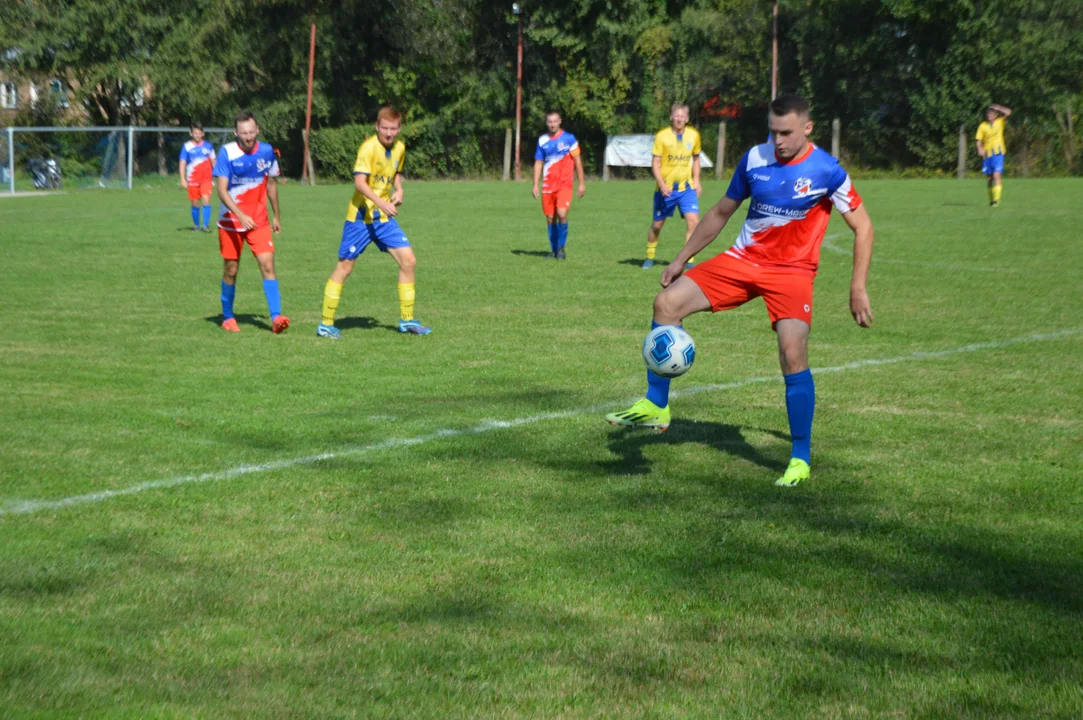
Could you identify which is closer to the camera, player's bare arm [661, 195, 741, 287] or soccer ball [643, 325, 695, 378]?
soccer ball [643, 325, 695, 378]

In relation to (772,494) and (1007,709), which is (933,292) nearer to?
(772,494)

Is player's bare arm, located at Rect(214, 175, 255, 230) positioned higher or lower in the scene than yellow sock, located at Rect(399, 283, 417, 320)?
higher

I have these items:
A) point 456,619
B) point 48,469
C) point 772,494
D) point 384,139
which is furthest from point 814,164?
point 384,139

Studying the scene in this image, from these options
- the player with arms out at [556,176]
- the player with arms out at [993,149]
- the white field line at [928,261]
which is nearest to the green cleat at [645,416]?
the white field line at [928,261]

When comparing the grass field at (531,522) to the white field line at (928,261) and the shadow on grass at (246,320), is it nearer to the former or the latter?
the shadow on grass at (246,320)

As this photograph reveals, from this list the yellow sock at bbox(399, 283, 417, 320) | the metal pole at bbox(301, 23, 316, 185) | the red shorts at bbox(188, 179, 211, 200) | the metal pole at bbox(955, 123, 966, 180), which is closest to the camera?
the yellow sock at bbox(399, 283, 417, 320)

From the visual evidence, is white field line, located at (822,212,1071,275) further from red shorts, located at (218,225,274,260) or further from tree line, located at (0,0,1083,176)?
tree line, located at (0,0,1083,176)

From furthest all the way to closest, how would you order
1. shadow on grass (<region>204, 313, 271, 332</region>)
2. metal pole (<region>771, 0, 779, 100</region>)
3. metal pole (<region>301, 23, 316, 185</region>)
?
metal pole (<region>771, 0, 779, 100</region>) → metal pole (<region>301, 23, 316, 185</region>) → shadow on grass (<region>204, 313, 271, 332</region>)

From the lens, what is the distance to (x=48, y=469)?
6.17 m

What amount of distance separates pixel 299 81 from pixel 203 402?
150 feet

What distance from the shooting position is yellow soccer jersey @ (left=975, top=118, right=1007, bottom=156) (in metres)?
27.1

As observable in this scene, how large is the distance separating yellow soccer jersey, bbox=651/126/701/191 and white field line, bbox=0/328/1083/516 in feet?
22.9

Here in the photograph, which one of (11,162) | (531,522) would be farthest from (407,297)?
(11,162)

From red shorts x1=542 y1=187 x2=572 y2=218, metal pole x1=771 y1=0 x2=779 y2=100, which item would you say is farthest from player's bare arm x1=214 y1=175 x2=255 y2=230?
metal pole x1=771 y1=0 x2=779 y2=100
